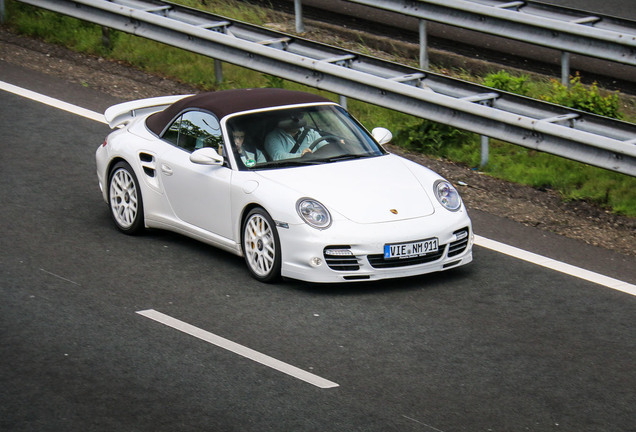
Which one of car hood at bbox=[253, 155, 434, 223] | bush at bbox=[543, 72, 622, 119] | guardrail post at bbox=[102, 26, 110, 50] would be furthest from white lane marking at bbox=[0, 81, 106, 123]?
bush at bbox=[543, 72, 622, 119]

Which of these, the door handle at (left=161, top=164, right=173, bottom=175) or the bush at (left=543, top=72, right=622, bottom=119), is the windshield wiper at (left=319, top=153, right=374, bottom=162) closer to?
the door handle at (left=161, top=164, right=173, bottom=175)

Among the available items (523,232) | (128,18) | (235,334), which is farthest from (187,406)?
(128,18)

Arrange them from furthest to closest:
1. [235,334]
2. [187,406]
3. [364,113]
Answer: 1. [364,113]
2. [235,334]
3. [187,406]

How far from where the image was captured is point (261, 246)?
30.9 ft

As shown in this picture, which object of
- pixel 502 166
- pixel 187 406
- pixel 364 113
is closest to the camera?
pixel 187 406

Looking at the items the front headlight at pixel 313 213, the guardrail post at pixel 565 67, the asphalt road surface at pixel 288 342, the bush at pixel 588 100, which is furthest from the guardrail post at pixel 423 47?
the front headlight at pixel 313 213

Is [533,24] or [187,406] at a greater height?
[533,24]

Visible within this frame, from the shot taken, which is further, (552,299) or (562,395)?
(552,299)

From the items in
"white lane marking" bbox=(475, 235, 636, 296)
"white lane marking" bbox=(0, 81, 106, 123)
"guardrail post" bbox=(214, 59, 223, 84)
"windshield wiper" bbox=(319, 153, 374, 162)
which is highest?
"windshield wiper" bbox=(319, 153, 374, 162)

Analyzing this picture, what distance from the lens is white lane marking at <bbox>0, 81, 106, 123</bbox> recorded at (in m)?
14.0

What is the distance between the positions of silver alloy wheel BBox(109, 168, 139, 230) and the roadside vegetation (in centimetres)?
A: 378

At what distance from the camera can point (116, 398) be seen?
714cm

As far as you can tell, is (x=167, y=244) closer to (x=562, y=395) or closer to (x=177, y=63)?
(x=562, y=395)

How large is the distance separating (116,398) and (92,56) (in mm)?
9951
